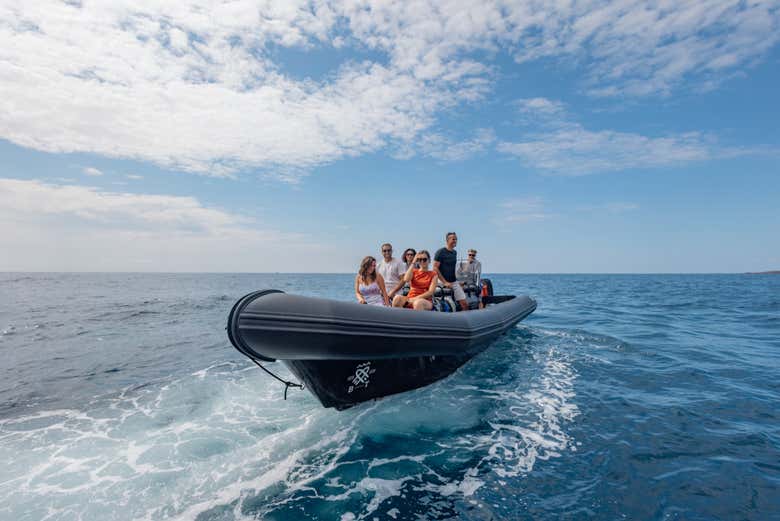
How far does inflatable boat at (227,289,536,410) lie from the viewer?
3.17 metres

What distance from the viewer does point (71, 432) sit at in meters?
4.29

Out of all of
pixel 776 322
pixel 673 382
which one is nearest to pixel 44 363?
pixel 673 382

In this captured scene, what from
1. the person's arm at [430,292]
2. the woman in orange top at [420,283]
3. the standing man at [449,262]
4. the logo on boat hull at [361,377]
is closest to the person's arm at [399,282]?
the woman in orange top at [420,283]

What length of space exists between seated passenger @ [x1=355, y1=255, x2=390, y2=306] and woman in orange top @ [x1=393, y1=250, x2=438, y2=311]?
16.0 inches

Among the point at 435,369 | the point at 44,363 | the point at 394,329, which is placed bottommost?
the point at 44,363

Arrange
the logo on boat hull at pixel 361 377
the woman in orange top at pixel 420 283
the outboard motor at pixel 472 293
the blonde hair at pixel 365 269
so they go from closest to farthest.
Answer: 1. the logo on boat hull at pixel 361 377
2. the blonde hair at pixel 365 269
3. the woman in orange top at pixel 420 283
4. the outboard motor at pixel 472 293

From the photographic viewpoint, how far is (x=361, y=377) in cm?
421

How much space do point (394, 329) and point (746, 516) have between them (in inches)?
121

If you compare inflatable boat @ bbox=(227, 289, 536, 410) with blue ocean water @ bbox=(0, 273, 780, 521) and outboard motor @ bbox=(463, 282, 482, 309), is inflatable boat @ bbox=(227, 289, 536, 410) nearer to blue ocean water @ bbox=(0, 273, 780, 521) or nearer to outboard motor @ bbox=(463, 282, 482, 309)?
blue ocean water @ bbox=(0, 273, 780, 521)

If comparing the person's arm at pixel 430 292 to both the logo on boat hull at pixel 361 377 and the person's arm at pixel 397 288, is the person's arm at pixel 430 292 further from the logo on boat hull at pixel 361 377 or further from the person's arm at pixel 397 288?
the logo on boat hull at pixel 361 377

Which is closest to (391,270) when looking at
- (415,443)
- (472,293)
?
(472,293)

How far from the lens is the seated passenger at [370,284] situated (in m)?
5.19

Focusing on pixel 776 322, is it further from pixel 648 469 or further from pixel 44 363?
pixel 44 363

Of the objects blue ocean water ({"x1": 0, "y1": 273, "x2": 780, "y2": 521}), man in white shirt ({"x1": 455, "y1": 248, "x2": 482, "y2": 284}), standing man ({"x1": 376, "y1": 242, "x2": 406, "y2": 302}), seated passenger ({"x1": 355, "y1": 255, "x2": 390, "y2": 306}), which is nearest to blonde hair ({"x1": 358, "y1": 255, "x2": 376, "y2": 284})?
seated passenger ({"x1": 355, "y1": 255, "x2": 390, "y2": 306})
